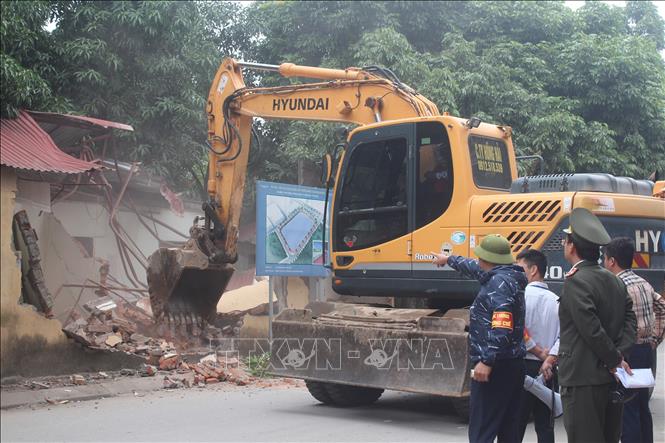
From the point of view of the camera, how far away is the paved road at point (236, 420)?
793cm

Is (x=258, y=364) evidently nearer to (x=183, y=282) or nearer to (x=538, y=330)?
(x=183, y=282)

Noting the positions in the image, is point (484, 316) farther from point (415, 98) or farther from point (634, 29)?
point (634, 29)

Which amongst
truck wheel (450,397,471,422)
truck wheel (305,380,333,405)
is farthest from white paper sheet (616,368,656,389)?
truck wheel (305,380,333,405)

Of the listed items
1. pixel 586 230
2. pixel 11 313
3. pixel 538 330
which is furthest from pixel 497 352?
pixel 11 313

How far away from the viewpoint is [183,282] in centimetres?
1212

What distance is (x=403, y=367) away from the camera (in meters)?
8.62

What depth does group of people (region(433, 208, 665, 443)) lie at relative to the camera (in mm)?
4871

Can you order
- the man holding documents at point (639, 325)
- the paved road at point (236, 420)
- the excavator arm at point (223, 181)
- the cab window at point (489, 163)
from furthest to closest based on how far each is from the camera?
the excavator arm at point (223, 181), the cab window at point (489, 163), the paved road at point (236, 420), the man holding documents at point (639, 325)

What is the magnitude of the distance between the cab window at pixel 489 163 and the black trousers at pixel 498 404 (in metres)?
3.42

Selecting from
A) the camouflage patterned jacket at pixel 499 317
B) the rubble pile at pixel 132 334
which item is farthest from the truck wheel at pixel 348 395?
the camouflage patterned jacket at pixel 499 317

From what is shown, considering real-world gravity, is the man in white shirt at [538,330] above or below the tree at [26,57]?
below

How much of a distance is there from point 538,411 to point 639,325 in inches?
42.0

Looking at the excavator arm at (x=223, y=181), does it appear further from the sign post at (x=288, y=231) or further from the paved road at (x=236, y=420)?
the paved road at (x=236, y=420)

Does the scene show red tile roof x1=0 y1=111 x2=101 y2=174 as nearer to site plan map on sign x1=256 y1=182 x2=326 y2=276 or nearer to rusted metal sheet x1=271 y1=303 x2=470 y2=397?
site plan map on sign x1=256 y1=182 x2=326 y2=276
